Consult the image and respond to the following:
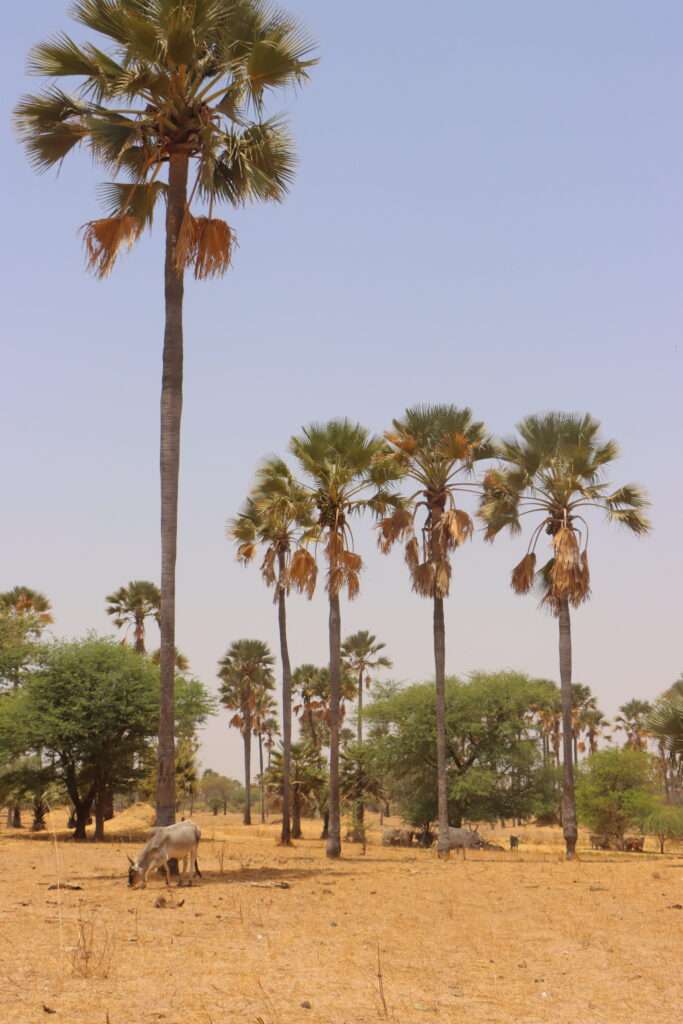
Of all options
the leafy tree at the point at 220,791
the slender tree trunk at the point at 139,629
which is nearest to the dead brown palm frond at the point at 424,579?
the slender tree trunk at the point at 139,629

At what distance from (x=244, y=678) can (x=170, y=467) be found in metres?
65.0

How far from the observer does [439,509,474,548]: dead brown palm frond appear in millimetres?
33941

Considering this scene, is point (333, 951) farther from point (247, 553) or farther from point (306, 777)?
point (306, 777)

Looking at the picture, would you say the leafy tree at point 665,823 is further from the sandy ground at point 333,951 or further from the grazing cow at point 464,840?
the sandy ground at point 333,951

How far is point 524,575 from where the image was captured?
37969 millimetres

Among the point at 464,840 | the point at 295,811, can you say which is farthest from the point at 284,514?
the point at 295,811

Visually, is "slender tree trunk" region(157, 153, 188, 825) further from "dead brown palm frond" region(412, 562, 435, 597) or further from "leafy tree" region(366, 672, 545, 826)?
"leafy tree" region(366, 672, 545, 826)

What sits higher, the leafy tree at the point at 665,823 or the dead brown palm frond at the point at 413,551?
the dead brown palm frond at the point at 413,551

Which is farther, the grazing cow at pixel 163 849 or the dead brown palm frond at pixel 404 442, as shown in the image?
the dead brown palm frond at pixel 404 442

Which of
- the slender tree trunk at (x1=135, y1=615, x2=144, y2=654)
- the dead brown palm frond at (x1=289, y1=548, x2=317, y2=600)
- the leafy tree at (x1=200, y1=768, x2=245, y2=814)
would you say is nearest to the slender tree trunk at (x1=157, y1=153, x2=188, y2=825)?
the dead brown palm frond at (x1=289, y1=548, x2=317, y2=600)

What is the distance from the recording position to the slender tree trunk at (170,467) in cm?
2111

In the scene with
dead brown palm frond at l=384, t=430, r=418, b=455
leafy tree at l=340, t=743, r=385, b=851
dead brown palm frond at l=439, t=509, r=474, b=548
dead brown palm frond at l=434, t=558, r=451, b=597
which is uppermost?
dead brown palm frond at l=384, t=430, r=418, b=455

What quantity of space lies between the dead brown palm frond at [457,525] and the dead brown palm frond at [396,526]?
1219 millimetres

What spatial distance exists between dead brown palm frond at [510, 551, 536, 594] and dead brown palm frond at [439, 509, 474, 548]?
184 inches
